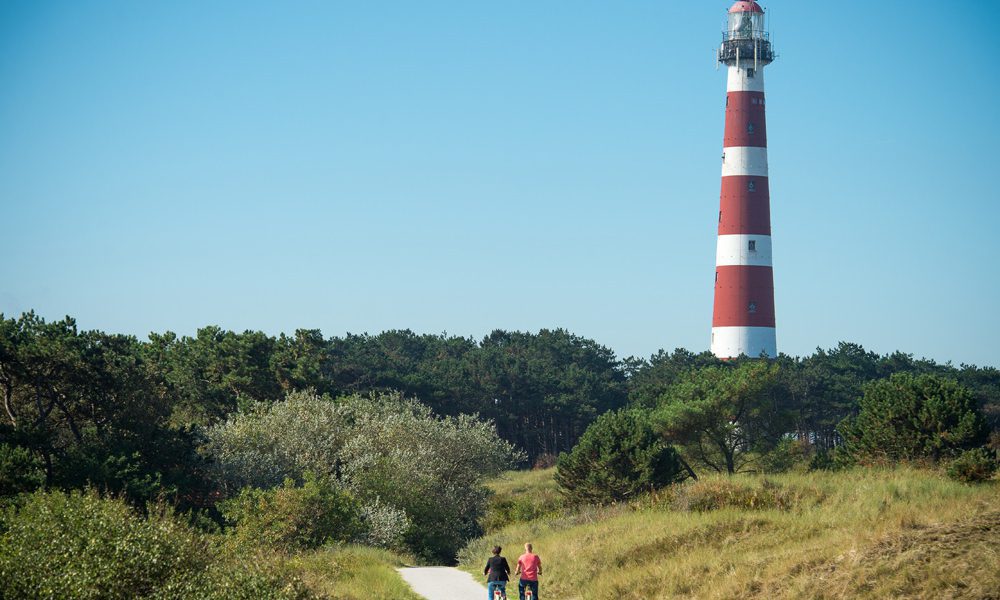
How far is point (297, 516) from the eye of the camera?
37.6 metres

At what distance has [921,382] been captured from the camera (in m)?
45.7

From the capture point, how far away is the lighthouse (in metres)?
66.4

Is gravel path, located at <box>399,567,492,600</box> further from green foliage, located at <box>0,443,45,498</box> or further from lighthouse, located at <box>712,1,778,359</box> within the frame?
lighthouse, located at <box>712,1,778,359</box>

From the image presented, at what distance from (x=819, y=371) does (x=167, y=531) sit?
66788mm

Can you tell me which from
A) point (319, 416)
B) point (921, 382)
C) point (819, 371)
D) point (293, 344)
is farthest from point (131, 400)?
point (819, 371)

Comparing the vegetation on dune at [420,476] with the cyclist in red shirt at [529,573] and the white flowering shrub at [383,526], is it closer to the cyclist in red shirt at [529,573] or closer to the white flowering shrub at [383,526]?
the white flowering shrub at [383,526]

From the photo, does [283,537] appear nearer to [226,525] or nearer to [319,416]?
[226,525]

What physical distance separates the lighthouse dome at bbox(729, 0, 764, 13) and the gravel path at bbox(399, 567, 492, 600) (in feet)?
168

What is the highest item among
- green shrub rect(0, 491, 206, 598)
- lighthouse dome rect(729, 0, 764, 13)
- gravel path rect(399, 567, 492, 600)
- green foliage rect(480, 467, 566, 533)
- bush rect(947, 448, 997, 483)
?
lighthouse dome rect(729, 0, 764, 13)

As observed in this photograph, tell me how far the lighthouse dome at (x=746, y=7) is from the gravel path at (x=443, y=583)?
5127 cm

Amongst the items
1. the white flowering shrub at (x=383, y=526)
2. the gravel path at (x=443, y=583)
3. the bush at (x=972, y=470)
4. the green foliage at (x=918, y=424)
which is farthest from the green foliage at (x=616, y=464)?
the bush at (x=972, y=470)

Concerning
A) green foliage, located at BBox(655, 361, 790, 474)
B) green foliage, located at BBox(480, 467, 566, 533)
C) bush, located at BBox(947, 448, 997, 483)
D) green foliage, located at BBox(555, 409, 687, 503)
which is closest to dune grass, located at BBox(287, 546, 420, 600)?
green foliage, located at BBox(480, 467, 566, 533)

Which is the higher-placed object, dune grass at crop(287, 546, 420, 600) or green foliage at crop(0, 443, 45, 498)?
green foliage at crop(0, 443, 45, 498)

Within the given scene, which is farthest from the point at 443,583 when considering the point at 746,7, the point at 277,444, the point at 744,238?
the point at 746,7
